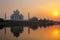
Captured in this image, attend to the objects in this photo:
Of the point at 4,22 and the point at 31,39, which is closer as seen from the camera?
the point at 31,39

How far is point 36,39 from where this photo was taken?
626cm

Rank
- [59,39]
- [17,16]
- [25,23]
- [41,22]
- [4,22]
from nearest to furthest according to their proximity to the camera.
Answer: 1. [59,39]
2. [4,22]
3. [25,23]
4. [41,22]
5. [17,16]

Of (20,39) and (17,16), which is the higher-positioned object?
(17,16)

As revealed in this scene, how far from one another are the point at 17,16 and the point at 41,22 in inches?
186

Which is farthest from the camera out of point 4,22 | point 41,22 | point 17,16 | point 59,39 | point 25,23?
point 17,16

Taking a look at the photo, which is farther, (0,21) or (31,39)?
(0,21)

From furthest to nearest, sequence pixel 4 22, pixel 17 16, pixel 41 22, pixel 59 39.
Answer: pixel 17 16
pixel 41 22
pixel 4 22
pixel 59 39

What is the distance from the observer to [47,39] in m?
6.29

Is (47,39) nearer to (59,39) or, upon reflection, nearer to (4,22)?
(59,39)

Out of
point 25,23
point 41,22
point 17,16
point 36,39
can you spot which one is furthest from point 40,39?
point 17,16

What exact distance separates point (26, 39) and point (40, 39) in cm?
44

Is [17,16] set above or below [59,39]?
above

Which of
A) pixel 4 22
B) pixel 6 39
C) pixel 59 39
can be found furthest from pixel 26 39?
pixel 4 22

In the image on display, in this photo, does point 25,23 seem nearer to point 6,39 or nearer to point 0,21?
point 0,21
